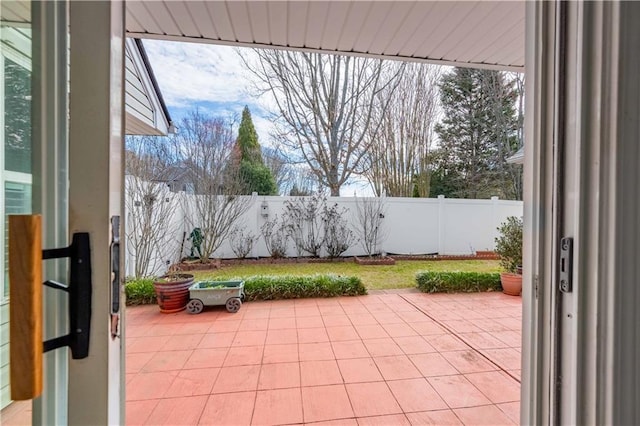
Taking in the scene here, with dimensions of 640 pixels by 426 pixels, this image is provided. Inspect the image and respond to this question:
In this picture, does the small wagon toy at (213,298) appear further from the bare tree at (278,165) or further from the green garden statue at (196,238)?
the bare tree at (278,165)

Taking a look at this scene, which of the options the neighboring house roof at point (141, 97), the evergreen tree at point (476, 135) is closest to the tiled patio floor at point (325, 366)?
the neighboring house roof at point (141, 97)

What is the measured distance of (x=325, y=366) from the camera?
2445mm

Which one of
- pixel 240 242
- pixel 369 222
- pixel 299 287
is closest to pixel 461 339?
pixel 299 287

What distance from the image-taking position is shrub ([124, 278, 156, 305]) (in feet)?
13.0

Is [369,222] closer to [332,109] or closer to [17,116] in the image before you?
[332,109]

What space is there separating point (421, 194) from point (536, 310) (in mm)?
9909

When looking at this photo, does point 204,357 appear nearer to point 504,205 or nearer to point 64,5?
point 64,5

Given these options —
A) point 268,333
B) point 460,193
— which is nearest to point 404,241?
point 460,193

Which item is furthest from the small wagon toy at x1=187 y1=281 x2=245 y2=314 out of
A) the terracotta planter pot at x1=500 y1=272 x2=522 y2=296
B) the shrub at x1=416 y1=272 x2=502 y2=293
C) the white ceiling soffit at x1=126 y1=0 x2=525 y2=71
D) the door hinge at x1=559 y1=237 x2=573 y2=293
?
the terracotta planter pot at x1=500 y1=272 x2=522 y2=296

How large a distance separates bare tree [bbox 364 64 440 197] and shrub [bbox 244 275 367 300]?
5.95m

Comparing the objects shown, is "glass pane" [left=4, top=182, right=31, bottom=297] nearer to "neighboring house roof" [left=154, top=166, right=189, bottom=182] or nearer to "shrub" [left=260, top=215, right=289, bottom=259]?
"neighboring house roof" [left=154, top=166, right=189, bottom=182]

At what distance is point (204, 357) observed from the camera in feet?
8.57

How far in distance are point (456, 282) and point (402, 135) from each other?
6.39 m

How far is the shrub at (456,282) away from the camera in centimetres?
469
